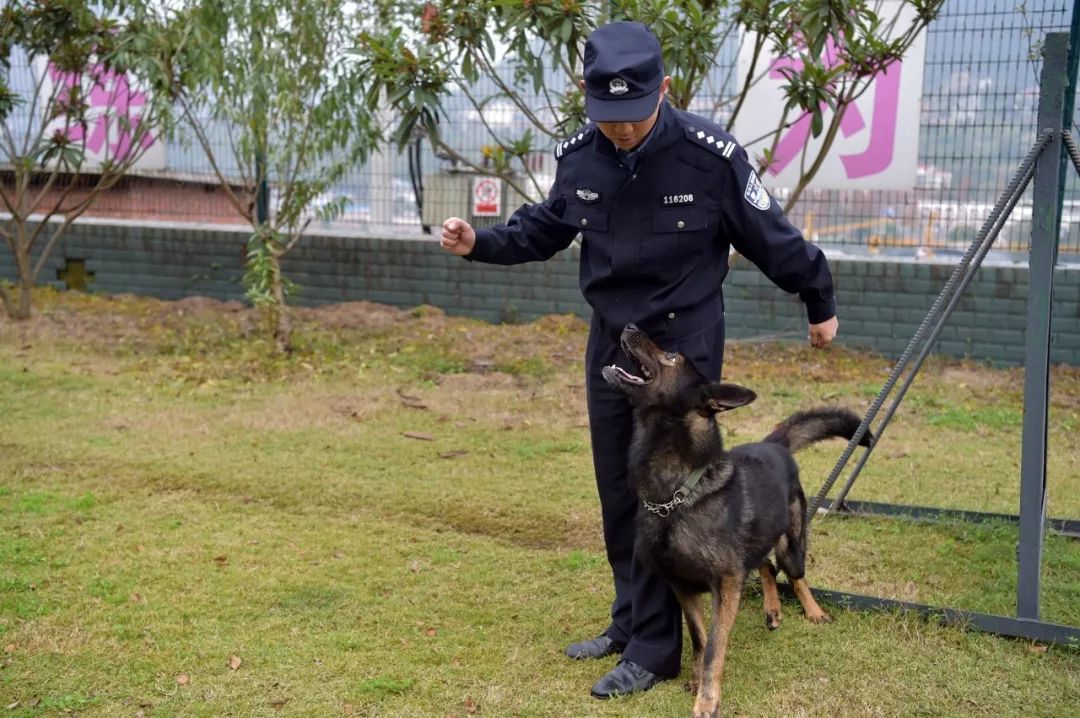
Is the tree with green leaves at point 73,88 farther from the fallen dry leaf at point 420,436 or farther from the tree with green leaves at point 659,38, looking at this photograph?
the fallen dry leaf at point 420,436

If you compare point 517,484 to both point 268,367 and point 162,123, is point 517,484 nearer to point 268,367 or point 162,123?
point 268,367

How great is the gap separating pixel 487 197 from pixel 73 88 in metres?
4.11

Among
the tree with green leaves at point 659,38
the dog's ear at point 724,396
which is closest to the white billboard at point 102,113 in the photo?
the tree with green leaves at point 659,38

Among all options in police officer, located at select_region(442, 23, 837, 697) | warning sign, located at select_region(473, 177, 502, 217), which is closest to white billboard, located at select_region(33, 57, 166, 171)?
warning sign, located at select_region(473, 177, 502, 217)

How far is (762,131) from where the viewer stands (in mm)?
9484

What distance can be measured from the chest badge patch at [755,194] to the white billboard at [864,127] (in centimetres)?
593

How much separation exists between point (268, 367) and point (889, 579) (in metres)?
5.82

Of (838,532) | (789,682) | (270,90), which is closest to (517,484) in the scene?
(838,532)

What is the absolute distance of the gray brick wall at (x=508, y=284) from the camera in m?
8.97

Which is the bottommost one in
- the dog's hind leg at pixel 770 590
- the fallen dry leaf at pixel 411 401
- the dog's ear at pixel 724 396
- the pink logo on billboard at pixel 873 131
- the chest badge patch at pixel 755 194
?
the dog's hind leg at pixel 770 590

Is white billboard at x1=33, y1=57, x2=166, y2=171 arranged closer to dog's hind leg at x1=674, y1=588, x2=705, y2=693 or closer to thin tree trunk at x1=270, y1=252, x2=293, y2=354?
thin tree trunk at x1=270, y1=252, x2=293, y2=354

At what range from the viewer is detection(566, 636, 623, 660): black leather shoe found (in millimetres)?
3889

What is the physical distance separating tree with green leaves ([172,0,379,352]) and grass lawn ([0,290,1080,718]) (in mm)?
1226

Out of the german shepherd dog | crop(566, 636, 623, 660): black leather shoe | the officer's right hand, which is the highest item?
the officer's right hand
